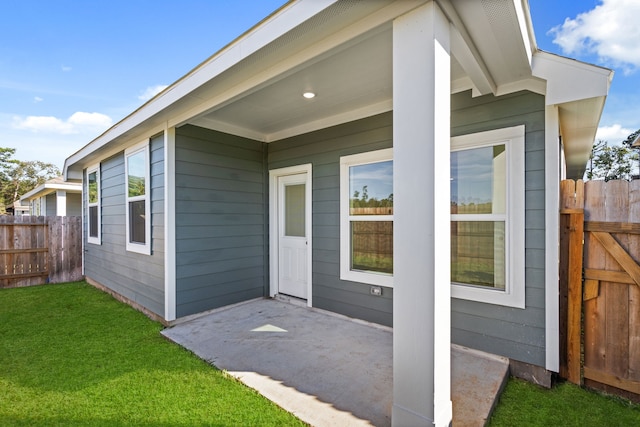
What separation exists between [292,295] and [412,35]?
145 inches

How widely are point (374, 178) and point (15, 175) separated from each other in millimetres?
32980

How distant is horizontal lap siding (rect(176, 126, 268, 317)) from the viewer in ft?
12.0

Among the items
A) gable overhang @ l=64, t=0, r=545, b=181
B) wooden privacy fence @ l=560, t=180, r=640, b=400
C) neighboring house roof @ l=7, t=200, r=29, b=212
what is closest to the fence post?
wooden privacy fence @ l=560, t=180, r=640, b=400

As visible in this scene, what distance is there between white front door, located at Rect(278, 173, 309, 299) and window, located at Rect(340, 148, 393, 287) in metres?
0.73

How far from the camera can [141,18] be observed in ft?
16.9

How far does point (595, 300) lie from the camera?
2240 mm

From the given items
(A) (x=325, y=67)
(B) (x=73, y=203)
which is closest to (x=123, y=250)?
Answer: (A) (x=325, y=67)

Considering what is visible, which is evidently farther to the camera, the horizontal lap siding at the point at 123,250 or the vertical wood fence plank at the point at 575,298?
the horizontal lap siding at the point at 123,250

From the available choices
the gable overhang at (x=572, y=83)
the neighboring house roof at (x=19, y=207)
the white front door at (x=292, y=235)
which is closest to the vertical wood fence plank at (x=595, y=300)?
the gable overhang at (x=572, y=83)

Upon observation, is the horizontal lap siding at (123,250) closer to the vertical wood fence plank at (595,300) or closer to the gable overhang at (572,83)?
the gable overhang at (572,83)

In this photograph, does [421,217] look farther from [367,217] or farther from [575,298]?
→ [367,217]

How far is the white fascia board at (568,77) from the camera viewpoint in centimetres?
199

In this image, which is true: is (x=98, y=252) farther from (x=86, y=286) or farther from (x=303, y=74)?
(x=303, y=74)

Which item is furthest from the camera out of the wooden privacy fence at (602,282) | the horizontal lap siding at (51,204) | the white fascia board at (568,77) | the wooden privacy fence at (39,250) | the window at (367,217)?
the horizontal lap siding at (51,204)
